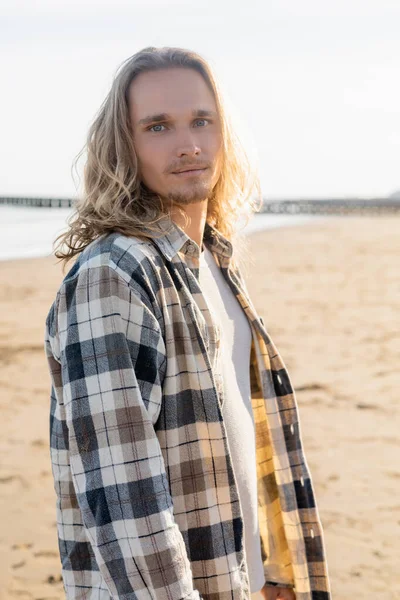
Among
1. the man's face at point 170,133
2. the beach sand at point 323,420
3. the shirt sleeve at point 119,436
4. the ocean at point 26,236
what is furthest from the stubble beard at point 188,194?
the ocean at point 26,236

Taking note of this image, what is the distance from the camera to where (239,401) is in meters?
2.22

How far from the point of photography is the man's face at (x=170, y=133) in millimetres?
2084

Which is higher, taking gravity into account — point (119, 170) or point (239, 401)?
point (119, 170)

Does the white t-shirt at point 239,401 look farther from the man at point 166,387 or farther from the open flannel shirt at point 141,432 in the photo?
the open flannel shirt at point 141,432

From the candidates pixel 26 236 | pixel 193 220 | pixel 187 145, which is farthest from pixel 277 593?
pixel 26 236

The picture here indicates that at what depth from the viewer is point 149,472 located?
170 centimetres

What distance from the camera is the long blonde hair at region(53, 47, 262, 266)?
199 centimetres

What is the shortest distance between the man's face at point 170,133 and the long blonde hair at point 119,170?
0.08 feet

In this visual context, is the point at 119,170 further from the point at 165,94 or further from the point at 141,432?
the point at 141,432

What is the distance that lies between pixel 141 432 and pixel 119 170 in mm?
698

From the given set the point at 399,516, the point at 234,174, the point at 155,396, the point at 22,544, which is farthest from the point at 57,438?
the point at 399,516

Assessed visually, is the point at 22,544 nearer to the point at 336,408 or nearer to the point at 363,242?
the point at 336,408

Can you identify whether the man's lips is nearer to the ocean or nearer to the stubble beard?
the stubble beard

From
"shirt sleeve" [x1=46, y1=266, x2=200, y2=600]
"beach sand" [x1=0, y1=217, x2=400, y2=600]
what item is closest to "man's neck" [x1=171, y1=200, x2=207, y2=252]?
"shirt sleeve" [x1=46, y1=266, x2=200, y2=600]
